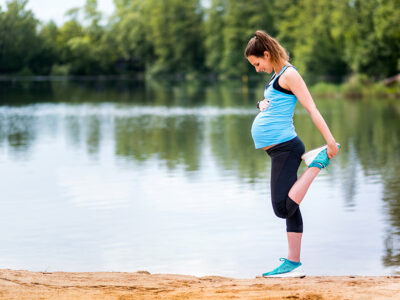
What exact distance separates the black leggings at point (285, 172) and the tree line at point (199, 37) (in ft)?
150

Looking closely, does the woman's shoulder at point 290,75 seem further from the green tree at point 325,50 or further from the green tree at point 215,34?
the green tree at point 215,34

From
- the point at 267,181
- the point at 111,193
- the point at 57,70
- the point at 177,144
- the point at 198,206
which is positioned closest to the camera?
the point at 198,206

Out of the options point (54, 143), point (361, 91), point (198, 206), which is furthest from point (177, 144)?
point (361, 91)

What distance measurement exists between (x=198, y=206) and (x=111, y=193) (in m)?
1.84

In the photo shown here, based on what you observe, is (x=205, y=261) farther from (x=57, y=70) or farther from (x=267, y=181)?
(x=57, y=70)

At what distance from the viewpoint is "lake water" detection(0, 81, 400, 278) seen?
694cm

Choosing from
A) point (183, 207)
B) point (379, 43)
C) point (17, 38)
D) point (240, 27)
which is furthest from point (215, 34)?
point (183, 207)

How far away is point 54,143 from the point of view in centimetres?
1972

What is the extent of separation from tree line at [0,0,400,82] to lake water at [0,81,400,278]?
104 feet

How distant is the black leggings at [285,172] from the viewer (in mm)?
4906

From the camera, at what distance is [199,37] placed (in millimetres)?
110875

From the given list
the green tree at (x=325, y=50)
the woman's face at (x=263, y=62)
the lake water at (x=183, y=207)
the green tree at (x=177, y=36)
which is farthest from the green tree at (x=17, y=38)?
the woman's face at (x=263, y=62)

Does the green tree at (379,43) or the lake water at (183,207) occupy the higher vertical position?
the green tree at (379,43)

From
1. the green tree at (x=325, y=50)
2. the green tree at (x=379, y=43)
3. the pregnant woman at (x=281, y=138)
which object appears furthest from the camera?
the green tree at (x=325, y=50)
